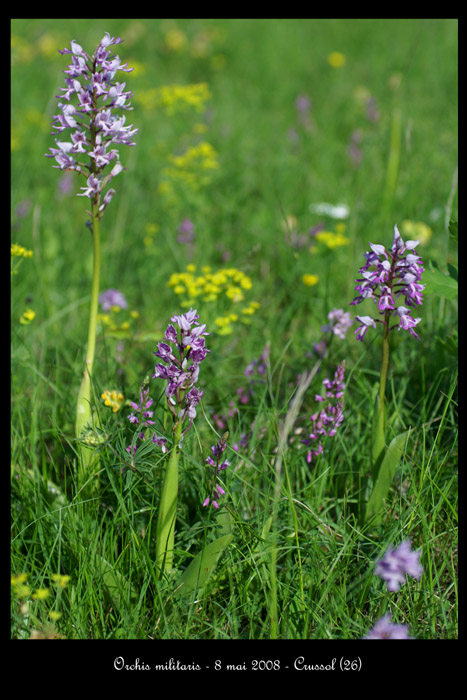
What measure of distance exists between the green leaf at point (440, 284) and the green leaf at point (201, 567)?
1.23 m

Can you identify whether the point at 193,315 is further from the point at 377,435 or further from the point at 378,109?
the point at 378,109

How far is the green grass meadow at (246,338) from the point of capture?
186cm

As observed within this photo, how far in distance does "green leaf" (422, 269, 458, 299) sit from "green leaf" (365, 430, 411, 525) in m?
0.63

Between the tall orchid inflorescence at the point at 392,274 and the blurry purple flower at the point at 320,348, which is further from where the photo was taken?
the blurry purple flower at the point at 320,348

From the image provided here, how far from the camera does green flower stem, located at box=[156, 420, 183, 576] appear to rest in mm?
1728

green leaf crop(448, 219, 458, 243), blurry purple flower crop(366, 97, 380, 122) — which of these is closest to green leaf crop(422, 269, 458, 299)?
green leaf crop(448, 219, 458, 243)

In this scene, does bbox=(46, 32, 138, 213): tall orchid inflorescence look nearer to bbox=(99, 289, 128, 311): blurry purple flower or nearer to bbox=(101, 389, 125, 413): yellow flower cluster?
bbox=(101, 389, 125, 413): yellow flower cluster

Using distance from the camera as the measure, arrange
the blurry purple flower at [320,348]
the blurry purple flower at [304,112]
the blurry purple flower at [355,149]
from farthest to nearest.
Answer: the blurry purple flower at [304,112] < the blurry purple flower at [355,149] < the blurry purple flower at [320,348]

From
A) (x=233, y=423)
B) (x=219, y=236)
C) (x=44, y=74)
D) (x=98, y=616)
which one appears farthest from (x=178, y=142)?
(x=98, y=616)

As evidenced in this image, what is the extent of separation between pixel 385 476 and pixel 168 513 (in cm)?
73

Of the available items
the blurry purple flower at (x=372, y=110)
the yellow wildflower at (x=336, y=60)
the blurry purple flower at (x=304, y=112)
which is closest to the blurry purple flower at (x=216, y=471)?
the blurry purple flower at (x=372, y=110)

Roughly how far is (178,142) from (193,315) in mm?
4284

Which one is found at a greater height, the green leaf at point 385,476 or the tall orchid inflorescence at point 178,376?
the tall orchid inflorescence at point 178,376

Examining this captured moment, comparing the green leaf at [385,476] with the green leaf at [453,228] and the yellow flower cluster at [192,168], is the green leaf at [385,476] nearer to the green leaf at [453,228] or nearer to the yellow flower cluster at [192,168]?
the green leaf at [453,228]
